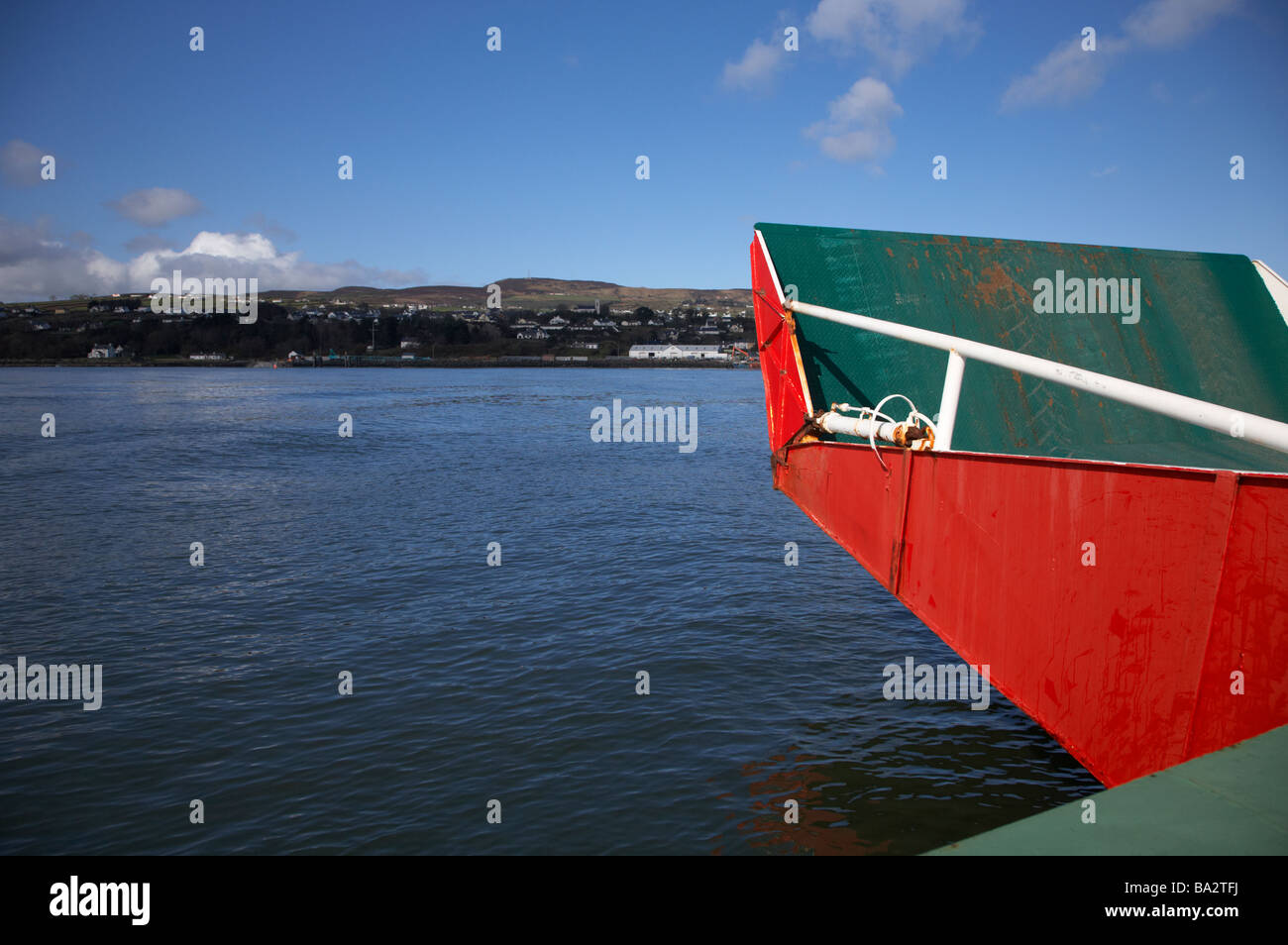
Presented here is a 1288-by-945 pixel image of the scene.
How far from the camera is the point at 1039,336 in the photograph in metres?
8.39

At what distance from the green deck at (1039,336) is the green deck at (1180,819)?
5327 millimetres

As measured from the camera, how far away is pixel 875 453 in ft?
17.1

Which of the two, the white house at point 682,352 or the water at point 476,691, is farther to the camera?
the white house at point 682,352

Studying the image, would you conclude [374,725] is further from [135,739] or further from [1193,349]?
[1193,349]

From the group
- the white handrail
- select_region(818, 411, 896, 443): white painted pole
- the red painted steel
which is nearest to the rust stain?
select_region(818, 411, 896, 443): white painted pole

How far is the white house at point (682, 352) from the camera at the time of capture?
164375 millimetres

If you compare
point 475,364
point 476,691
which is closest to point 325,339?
point 475,364

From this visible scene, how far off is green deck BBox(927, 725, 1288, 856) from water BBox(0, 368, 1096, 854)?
11.6ft

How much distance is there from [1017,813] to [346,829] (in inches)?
191

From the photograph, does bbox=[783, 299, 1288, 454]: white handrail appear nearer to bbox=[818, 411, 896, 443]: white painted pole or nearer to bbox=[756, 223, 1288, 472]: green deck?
bbox=[818, 411, 896, 443]: white painted pole

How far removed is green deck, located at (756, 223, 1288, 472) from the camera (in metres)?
7.66

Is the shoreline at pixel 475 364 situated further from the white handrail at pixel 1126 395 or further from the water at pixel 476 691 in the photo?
the white handrail at pixel 1126 395

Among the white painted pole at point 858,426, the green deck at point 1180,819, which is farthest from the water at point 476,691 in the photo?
the green deck at point 1180,819
